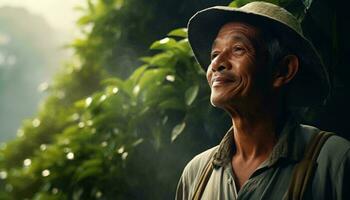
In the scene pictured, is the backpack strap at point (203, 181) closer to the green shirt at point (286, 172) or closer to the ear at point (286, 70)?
the green shirt at point (286, 172)

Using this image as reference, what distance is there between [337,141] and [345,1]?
99cm

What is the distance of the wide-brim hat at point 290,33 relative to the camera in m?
1.83

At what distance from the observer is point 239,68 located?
72.2 inches

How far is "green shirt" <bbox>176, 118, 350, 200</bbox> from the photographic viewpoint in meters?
1.63

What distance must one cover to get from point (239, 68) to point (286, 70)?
0.67 feet

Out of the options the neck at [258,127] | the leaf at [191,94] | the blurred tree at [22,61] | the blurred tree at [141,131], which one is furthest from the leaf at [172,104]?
the blurred tree at [22,61]

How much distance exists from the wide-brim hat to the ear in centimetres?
3

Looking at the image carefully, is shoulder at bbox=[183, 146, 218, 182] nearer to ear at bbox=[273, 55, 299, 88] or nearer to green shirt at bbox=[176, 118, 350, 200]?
green shirt at bbox=[176, 118, 350, 200]

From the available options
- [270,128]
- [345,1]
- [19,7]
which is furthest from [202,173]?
[19,7]

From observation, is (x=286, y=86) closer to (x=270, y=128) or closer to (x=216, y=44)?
(x=270, y=128)

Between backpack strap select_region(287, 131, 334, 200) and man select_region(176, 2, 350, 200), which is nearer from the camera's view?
backpack strap select_region(287, 131, 334, 200)

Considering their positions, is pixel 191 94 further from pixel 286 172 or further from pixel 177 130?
pixel 286 172

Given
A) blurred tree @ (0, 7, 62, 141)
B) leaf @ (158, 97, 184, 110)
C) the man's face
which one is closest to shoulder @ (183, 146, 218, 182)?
the man's face

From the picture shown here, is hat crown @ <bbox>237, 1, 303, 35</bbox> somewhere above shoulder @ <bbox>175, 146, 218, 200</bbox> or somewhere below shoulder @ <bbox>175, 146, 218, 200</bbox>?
above
